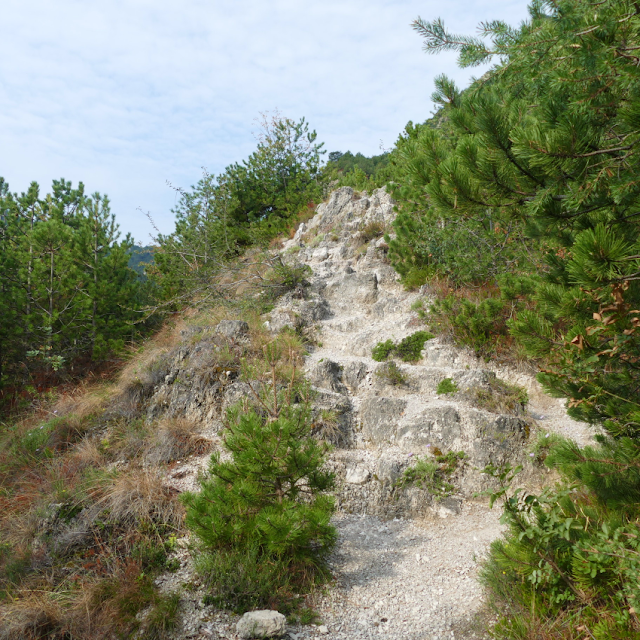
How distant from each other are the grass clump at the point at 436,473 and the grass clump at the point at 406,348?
2.39 metres

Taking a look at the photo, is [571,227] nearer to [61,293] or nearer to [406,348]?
[406,348]

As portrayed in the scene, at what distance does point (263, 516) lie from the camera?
3.39 m

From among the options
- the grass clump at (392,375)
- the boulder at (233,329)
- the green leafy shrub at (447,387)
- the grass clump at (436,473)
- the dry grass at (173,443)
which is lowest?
the grass clump at (436,473)

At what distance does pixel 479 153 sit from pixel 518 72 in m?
0.56

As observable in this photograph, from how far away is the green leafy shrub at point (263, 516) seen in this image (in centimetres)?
345

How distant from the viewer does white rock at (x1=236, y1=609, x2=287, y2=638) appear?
304 centimetres

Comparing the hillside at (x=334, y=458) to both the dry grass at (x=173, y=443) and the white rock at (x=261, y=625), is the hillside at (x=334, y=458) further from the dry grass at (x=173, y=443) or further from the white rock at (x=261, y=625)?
the white rock at (x=261, y=625)

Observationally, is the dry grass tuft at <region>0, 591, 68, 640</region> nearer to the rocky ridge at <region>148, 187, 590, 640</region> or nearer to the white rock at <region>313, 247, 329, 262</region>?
the rocky ridge at <region>148, 187, 590, 640</region>

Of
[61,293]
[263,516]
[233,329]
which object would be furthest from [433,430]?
[61,293]

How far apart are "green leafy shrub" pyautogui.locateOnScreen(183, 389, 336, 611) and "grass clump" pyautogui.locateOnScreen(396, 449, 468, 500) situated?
1.76 metres

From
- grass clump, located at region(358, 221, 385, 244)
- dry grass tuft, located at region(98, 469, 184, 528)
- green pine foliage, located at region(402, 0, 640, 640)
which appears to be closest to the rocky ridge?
dry grass tuft, located at region(98, 469, 184, 528)

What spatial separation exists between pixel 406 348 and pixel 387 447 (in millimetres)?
2364

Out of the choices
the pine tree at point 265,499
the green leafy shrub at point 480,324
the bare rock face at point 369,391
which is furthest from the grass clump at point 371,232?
the pine tree at point 265,499

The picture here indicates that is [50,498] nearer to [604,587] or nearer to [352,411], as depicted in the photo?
[352,411]
